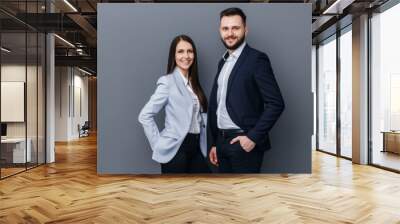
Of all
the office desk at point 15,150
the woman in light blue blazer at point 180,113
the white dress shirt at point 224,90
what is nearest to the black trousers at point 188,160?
the woman in light blue blazer at point 180,113

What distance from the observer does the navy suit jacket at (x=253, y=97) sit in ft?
20.4

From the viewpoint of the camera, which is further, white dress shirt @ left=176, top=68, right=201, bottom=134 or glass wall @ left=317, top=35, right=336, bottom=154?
glass wall @ left=317, top=35, right=336, bottom=154

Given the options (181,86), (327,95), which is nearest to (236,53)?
(181,86)

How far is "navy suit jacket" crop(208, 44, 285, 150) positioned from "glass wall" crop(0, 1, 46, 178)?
141 inches

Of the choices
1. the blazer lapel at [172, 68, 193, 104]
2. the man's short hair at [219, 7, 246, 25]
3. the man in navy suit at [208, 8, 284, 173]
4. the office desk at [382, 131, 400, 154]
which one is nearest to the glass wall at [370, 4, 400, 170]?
the office desk at [382, 131, 400, 154]

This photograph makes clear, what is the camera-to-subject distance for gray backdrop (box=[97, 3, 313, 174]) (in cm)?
660

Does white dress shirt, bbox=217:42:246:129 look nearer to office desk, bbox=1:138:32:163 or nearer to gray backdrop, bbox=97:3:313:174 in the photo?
gray backdrop, bbox=97:3:313:174

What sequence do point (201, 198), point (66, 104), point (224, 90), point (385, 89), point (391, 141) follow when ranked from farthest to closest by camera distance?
point (66, 104)
point (385, 89)
point (391, 141)
point (224, 90)
point (201, 198)

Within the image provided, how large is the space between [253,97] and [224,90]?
45 centimetres

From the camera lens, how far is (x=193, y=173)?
6680 mm

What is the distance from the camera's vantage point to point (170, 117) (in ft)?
21.4

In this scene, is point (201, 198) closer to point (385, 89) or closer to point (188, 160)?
point (188, 160)

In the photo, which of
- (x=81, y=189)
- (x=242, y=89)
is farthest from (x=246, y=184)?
(x=81, y=189)

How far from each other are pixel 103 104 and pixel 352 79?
5383mm
